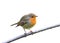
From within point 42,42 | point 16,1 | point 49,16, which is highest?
point 16,1

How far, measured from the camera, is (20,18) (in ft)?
3.53

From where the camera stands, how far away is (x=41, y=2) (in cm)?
116

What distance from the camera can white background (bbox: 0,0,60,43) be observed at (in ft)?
3.45

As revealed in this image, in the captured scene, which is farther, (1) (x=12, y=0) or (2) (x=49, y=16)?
(2) (x=49, y=16)

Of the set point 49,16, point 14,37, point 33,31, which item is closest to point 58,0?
point 49,16

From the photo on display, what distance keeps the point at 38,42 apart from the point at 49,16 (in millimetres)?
157

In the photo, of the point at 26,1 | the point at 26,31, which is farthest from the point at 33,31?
the point at 26,1

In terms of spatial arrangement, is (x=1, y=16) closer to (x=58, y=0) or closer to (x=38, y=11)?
(x=38, y=11)

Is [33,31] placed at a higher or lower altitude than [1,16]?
lower

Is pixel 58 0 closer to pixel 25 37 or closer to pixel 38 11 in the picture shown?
pixel 38 11

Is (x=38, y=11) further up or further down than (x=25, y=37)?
further up

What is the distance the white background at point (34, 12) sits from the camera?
3.45ft

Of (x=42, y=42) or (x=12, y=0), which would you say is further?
(x=42, y=42)

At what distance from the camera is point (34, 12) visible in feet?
3.69
